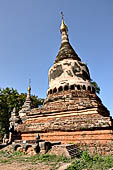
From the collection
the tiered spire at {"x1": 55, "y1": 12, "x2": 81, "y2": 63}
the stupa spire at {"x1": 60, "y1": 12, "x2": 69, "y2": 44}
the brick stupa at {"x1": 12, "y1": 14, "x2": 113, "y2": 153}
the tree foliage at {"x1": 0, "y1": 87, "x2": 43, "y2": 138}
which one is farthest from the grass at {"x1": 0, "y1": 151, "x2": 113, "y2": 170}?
the tree foliage at {"x1": 0, "y1": 87, "x2": 43, "y2": 138}

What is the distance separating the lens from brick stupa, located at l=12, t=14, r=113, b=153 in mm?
9242

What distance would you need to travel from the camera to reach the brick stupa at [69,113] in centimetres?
924

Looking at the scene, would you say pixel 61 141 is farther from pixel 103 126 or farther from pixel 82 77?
pixel 82 77

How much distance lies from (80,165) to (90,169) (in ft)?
1.76

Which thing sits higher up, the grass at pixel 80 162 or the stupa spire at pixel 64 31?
the stupa spire at pixel 64 31

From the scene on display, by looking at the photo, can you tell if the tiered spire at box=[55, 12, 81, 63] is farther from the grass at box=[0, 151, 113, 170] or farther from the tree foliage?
the tree foliage

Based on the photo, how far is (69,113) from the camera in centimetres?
1155

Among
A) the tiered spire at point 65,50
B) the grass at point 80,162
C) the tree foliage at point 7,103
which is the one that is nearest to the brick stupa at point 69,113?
the tiered spire at point 65,50

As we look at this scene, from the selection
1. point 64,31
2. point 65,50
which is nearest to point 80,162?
point 65,50

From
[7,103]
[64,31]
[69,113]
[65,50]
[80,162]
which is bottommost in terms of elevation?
[80,162]

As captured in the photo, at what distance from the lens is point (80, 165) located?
5.86 metres

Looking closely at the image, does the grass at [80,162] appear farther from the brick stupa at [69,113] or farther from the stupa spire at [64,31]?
the stupa spire at [64,31]

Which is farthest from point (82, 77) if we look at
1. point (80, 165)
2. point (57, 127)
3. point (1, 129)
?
point (1, 129)

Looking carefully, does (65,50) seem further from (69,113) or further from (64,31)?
(69,113)
